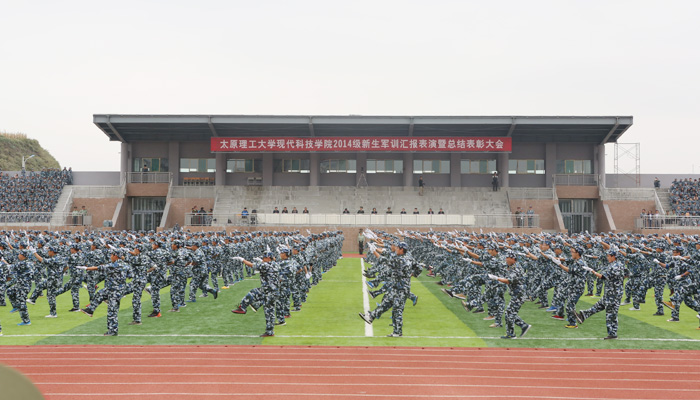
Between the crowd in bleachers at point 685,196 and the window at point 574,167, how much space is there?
7155mm

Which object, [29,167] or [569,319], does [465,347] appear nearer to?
[569,319]

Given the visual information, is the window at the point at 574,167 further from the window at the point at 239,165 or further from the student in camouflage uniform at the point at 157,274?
the student in camouflage uniform at the point at 157,274

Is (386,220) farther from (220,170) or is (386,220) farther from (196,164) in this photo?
(196,164)

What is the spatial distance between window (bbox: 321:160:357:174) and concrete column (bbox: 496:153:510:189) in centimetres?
1359

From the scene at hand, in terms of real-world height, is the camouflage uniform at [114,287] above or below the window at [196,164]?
below

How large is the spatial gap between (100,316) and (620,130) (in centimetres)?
4833

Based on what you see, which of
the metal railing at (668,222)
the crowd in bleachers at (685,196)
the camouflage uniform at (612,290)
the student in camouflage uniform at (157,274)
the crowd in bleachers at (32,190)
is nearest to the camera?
the camouflage uniform at (612,290)

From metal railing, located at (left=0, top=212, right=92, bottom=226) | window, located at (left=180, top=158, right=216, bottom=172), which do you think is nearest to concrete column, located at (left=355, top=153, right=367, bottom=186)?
window, located at (left=180, top=158, right=216, bottom=172)

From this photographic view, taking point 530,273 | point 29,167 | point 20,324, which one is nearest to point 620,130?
point 530,273

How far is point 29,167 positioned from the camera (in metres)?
98.4

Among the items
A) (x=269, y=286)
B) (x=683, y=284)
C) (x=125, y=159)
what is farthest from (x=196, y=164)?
(x=683, y=284)

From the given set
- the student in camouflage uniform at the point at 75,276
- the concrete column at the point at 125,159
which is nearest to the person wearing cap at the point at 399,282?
the student in camouflage uniform at the point at 75,276

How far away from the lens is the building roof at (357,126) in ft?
162

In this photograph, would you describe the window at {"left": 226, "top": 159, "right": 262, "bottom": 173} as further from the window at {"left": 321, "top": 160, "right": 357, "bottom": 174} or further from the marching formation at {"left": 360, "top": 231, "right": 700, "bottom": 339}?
the marching formation at {"left": 360, "top": 231, "right": 700, "bottom": 339}
